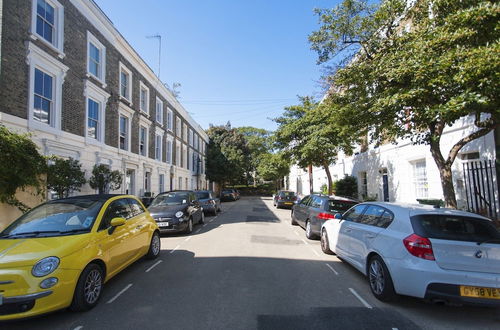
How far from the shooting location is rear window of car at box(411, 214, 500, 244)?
4.10 meters

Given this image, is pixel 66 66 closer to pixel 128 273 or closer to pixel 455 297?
Result: pixel 128 273

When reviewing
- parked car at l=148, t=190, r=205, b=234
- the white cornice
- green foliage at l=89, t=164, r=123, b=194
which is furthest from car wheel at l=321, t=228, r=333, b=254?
the white cornice

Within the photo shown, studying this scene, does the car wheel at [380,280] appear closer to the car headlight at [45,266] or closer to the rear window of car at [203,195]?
the car headlight at [45,266]

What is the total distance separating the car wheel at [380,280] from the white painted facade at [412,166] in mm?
6675

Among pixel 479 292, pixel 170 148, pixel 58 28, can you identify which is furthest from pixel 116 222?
pixel 170 148

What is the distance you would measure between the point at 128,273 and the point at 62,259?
2.25 meters

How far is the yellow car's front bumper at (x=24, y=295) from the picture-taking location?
3.37m

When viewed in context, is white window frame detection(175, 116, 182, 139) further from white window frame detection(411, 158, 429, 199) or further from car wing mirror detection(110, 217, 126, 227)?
car wing mirror detection(110, 217, 126, 227)

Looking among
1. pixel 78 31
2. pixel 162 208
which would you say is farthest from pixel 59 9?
pixel 162 208

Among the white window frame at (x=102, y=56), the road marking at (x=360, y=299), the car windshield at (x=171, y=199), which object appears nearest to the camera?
the road marking at (x=360, y=299)

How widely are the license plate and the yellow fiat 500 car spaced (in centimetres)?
499

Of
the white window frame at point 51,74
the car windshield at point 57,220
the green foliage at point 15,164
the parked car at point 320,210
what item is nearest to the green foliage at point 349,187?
the parked car at point 320,210

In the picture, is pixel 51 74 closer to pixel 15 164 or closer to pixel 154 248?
pixel 15 164

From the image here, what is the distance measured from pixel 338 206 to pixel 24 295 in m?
7.68
